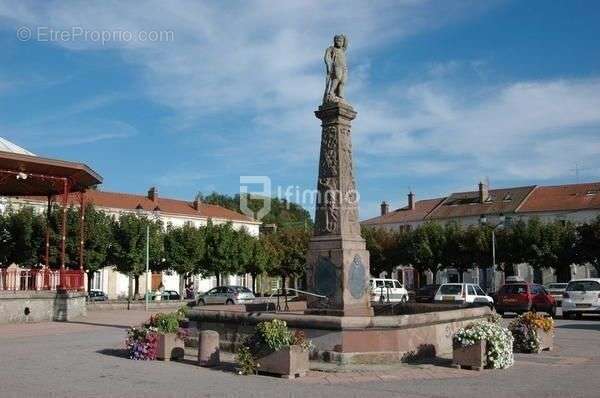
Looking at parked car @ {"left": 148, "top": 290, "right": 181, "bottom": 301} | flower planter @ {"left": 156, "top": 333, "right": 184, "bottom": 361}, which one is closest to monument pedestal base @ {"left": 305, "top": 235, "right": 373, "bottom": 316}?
flower planter @ {"left": 156, "top": 333, "right": 184, "bottom": 361}

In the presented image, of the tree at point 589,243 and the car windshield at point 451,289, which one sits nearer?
the car windshield at point 451,289

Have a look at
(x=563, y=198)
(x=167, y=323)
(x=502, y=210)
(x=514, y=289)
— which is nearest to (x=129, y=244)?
(x=514, y=289)

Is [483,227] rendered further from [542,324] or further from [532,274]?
[542,324]

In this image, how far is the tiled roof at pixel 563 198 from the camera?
203 ft

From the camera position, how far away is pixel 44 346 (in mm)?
15398

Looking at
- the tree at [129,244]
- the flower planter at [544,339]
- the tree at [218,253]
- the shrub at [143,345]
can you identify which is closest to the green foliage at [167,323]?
the shrub at [143,345]

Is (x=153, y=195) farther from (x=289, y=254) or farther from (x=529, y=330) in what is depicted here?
(x=529, y=330)

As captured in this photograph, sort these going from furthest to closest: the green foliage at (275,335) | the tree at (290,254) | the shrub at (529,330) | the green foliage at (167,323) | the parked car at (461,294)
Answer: the tree at (290,254), the parked car at (461,294), the shrub at (529,330), the green foliage at (167,323), the green foliage at (275,335)

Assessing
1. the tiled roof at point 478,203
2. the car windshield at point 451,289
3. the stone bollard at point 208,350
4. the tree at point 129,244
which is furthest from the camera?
the tiled roof at point 478,203

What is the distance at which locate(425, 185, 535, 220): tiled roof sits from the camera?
67.2m

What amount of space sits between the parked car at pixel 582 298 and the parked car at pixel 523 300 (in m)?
1.52

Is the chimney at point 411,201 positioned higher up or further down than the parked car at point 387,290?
higher up

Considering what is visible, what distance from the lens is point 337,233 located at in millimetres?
12750

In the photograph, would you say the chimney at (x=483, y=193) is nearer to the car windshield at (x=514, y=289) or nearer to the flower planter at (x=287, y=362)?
the car windshield at (x=514, y=289)
